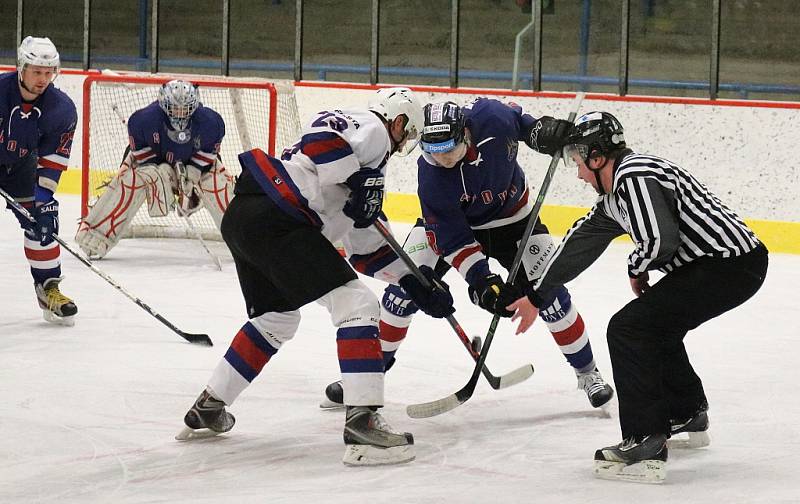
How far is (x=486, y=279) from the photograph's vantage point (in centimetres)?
311

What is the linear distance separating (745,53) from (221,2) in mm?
4052

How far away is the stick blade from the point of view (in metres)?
4.18

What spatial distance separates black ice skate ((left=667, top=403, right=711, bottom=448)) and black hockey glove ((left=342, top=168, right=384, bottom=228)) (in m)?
0.87

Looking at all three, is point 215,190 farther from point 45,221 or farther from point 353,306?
point 353,306

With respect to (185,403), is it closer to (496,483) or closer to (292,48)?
(496,483)

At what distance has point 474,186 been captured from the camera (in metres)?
3.32

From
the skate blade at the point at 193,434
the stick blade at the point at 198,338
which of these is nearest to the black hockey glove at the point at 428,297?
the skate blade at the point at 193,434

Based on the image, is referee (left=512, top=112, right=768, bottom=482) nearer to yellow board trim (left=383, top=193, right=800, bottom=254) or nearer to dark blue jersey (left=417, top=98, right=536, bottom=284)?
dark blue jersey (left=417, top=98, right=536, bottom=284)

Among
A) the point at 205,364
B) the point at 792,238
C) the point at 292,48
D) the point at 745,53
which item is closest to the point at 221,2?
the point at 292,48

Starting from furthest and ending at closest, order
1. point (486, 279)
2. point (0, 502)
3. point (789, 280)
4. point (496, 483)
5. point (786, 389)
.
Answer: point (789, 280) → point (786, 389) → point (486, 279) → point (496, 483) → point (0, 502)

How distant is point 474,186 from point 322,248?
0.69 meters

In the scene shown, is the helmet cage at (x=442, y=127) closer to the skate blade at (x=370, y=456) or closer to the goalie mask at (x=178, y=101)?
the skate blade at (x=370, y=456)

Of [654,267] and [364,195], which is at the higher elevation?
[364,195]

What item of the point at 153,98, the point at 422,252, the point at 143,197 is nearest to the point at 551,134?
the point at 422,252
